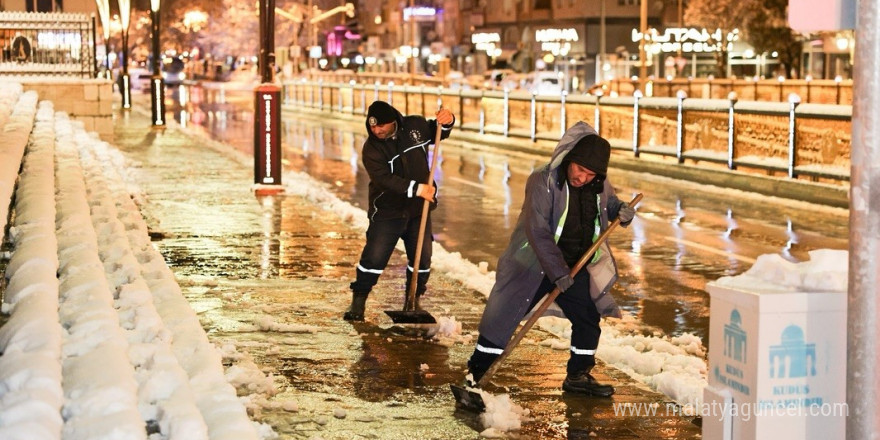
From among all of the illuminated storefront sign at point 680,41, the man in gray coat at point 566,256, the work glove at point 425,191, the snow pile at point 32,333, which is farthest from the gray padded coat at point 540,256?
the illuminated storefront sign at point 680,41

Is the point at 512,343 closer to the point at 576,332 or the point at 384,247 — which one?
the point at 576,332

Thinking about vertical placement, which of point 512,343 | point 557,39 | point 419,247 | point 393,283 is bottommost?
point 393,283

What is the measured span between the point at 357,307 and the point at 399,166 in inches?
41.3

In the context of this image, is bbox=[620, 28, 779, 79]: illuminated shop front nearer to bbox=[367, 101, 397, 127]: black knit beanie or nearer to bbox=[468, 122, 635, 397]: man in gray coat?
bbox=[367, 101, 397, 127]: black knit beanie

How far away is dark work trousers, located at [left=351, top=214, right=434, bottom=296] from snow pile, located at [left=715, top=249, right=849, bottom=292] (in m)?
4.57

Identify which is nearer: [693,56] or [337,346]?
[337,346]

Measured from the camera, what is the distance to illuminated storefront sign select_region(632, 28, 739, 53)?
77250 mm

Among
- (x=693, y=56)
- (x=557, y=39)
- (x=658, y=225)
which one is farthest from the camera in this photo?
(x=557, y=39)

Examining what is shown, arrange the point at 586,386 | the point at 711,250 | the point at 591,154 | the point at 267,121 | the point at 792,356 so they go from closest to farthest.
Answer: the point at 792,356, the point at 591,154, the point at 586,386, the point at 711,250, the point at 267,121

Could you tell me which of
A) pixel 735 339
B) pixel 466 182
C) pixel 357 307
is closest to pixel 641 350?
pixel 357 307

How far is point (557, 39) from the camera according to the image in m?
83.3

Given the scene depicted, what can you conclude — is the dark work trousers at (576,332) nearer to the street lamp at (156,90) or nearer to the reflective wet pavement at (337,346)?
the reflective wet pavement at (337,346)

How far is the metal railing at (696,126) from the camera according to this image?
20.7 m

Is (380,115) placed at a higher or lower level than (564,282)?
higher
